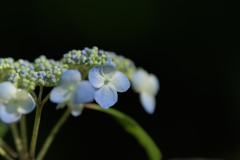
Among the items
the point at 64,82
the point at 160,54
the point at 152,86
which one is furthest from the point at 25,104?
the point at 160,54

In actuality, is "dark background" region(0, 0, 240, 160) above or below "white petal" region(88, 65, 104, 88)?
above

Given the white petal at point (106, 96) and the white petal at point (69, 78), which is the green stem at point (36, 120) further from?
the white petal at point (106, 96)

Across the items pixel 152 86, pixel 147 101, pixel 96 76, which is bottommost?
pixel 96 76

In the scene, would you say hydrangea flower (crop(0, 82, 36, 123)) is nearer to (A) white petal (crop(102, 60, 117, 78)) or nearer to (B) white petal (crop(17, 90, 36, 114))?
(B) white petal (crop(17, 90, 36, 114))

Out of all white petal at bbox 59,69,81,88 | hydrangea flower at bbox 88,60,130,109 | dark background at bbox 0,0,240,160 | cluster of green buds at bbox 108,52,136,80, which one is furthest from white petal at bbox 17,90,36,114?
dark background at bbox 0,0,240,160

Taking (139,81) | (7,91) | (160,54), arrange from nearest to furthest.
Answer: (7,91), (139,81), (160,54)

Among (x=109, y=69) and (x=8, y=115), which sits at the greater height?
(x=109, y=69)

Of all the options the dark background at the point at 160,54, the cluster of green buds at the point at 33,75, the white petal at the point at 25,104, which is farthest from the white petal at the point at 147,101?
the dark background at the point at 160,54

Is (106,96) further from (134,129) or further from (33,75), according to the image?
(134,129)

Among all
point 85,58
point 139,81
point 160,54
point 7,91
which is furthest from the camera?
point 160,54

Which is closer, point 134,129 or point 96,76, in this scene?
point 96,76
